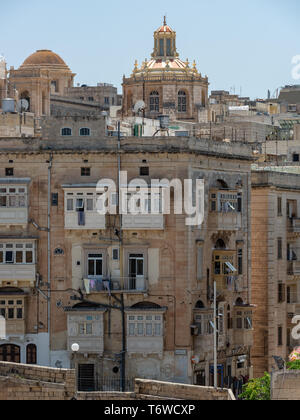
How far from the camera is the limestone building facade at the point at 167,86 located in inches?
4033

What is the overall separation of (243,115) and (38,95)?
53.9 ft

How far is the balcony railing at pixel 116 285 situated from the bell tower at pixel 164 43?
43415 millimetres

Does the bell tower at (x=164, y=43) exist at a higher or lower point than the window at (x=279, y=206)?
higher

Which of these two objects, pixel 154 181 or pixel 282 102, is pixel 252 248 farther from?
pixel 282 102

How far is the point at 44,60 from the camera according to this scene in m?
133

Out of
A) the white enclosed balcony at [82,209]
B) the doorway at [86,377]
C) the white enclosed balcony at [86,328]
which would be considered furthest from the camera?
the white enclosed balcony at [86,328]

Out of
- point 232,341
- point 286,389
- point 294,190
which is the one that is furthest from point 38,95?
A: point 286,389

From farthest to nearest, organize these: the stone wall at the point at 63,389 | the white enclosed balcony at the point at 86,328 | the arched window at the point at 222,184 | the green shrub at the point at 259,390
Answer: the arched window at the point at 222,184
the white enclosed balcony at the point at 86,328
the green shrub at the point at 259,390
the stone wall at the point at 63,389

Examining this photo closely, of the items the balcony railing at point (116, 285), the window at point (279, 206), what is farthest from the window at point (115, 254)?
the window at point (279, 206)

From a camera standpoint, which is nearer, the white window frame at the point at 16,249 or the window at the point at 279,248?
the white window frame at the point at 16,249

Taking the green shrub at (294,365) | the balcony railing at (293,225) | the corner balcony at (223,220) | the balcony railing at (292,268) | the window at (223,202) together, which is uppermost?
the window at (223,202)

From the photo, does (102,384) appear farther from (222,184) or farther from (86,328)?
(222,184)

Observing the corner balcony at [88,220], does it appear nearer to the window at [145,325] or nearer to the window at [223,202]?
the window at [145,325]

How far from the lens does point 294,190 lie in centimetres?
7494
